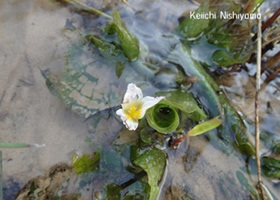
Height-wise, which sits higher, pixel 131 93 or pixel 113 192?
pixel 131 93

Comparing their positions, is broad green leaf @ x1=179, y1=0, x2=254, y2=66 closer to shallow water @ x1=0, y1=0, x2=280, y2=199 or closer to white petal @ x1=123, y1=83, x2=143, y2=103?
shallow water @ x1=0, y1=0, x2=280, y2=199

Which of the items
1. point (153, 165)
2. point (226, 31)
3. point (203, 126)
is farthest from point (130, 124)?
point (226, 31)

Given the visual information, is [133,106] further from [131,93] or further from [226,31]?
[226,31]

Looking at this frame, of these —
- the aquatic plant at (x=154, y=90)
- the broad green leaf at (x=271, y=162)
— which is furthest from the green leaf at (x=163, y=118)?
the broad green leaf at (x=271, y=162)

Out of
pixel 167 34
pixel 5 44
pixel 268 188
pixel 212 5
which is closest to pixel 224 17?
pixel 212 5

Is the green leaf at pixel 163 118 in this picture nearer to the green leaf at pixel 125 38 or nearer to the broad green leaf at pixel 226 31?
the green leaf at pixel 125 38

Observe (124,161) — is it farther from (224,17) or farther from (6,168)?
(224,17)
